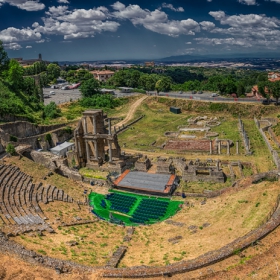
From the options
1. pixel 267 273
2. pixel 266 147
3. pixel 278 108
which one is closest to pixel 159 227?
pixel 267 273

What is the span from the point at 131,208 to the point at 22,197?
12.3 meters

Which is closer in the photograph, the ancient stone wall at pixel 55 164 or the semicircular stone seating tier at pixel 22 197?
the semicircular stone seating tier at pixel 22 197

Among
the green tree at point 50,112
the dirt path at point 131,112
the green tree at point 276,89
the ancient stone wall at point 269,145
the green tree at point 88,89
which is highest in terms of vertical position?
the green tree at point 88,89

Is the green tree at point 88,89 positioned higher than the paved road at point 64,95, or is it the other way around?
the green tree at point 88,89

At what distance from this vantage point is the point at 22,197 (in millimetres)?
32312

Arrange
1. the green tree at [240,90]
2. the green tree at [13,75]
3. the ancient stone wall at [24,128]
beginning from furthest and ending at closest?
the green tree at [240,90] < the green tree at [13,75] < the ancient stone wall at [24,128]

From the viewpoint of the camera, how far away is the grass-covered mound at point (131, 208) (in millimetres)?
32188

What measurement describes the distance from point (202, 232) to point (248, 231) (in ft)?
14.4

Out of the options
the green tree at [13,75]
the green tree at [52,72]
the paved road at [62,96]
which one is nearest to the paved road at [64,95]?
the paved road at [62,96]

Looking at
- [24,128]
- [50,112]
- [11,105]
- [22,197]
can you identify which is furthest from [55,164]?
[50,112]

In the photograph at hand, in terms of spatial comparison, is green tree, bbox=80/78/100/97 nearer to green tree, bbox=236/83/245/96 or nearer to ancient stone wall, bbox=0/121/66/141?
ancient stone wall, bbox=0/121/66/141

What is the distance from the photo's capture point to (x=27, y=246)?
73.2ft

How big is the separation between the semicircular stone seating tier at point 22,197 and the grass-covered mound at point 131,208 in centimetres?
391

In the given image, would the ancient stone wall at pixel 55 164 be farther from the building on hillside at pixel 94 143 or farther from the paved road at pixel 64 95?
the paved road at pixel 64 95
